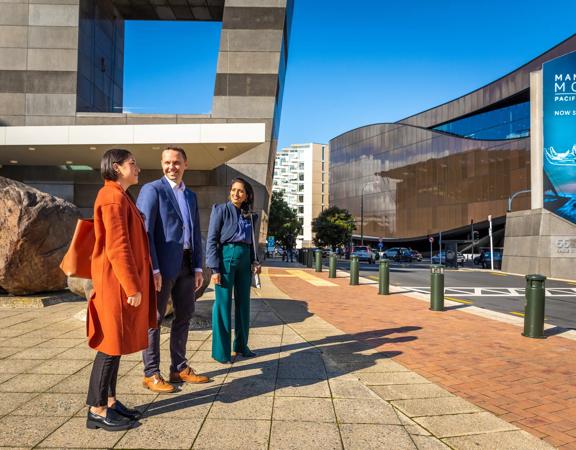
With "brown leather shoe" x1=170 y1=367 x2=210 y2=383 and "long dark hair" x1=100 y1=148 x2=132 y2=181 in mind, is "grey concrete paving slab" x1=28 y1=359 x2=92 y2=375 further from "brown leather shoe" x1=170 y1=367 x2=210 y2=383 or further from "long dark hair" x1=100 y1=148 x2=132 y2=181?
"long dark hair" x1=100 y1=148 x2=132 y2=181

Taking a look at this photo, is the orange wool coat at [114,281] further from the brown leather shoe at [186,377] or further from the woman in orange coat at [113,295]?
the brown leather shoe at [186,377]

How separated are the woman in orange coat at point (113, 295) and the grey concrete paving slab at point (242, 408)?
0.58 meters

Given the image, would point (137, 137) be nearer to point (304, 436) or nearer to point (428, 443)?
point (304, 436)

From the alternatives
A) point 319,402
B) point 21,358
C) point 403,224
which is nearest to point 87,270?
point 319,402

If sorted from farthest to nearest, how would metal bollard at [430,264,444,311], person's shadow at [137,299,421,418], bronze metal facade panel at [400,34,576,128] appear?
bronze metal facade panel at [400,34,576,128]
metal bollard at [430,264,444,311]
person's shadow at [137,299,421,418]

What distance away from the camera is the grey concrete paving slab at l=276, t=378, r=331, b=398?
3.56m

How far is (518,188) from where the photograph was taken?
47.5 m

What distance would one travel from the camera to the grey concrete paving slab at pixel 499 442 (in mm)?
2727

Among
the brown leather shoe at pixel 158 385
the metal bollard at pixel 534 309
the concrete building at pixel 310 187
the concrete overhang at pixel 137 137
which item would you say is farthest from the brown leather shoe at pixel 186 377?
the concrete building at pixel 310 187

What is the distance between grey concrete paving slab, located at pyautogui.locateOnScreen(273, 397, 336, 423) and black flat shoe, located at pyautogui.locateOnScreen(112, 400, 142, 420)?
92cm

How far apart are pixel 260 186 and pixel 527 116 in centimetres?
3989

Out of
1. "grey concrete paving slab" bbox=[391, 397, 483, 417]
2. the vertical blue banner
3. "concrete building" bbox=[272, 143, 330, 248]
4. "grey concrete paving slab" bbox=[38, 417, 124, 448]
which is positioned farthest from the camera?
"concrete building" bbox=[272, 143, 330, 248]

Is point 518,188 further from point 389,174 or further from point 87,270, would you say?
point 87,270

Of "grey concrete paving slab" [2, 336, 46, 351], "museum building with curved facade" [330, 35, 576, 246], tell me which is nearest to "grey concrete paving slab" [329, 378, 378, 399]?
"grey concrete paving slab" [2, 336, 46, 351]
